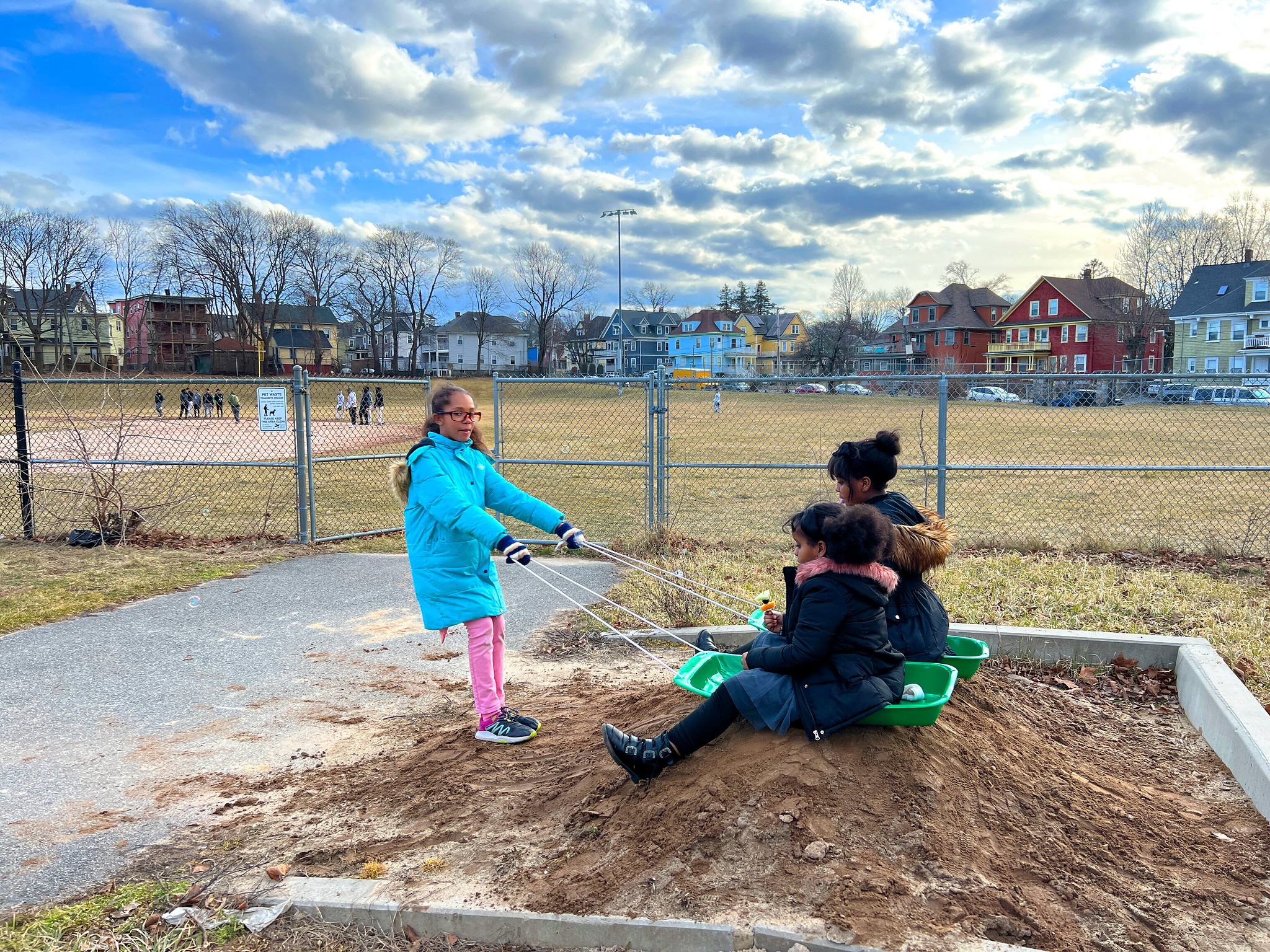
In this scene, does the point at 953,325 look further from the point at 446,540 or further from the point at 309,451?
the point at 446,540

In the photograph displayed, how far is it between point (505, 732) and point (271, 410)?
277 inches

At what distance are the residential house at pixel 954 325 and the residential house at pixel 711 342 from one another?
66.2ft

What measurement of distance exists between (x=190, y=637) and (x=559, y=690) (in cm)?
312

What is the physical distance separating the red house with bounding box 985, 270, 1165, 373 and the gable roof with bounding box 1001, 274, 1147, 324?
0.05 meters

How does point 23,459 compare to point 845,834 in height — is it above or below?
above

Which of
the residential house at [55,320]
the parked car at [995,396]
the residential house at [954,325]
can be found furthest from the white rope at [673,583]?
the residential house at [954,325]

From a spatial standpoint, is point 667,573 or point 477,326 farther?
point 477,326

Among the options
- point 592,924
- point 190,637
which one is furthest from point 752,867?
point 190,637

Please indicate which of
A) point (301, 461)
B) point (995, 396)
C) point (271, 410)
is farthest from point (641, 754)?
point (995, 396)

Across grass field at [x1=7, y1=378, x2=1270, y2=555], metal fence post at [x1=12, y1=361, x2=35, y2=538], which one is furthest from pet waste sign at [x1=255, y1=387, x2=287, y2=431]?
metal fence post at [x1=12, y1=361, x2=35, y2=538]

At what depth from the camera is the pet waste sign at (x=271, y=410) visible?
32.1ft

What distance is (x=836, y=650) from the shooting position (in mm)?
3115

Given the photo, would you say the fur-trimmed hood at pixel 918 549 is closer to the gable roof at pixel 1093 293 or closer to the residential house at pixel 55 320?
the residential house at pixel 55 320

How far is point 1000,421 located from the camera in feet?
45.7
